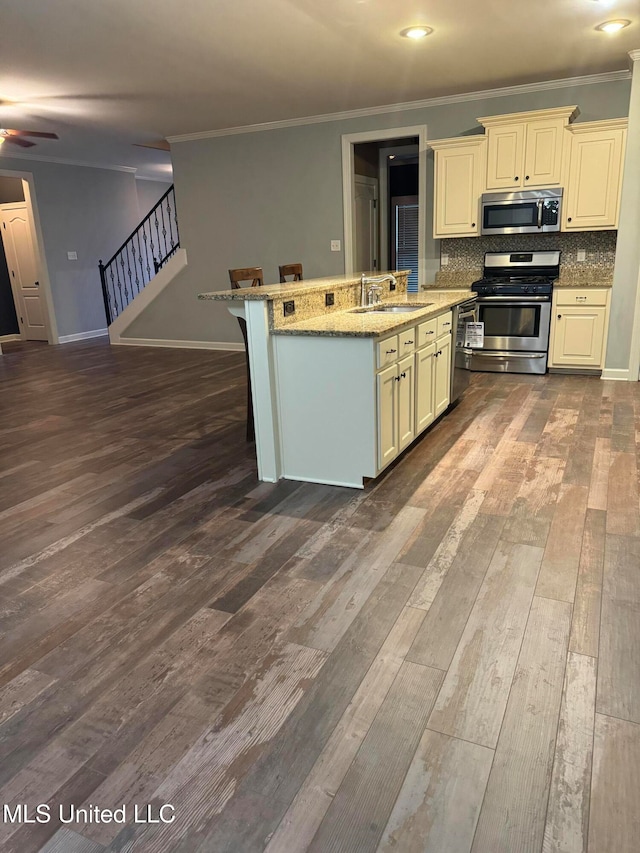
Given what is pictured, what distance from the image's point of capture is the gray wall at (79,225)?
29.9ft

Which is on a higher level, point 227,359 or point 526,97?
point 526,97

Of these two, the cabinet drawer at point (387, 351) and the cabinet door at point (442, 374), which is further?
the cabinet door at point (442, 374)

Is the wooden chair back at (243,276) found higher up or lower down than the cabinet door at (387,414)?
higher up

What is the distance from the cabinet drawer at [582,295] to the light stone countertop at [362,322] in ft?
5.65

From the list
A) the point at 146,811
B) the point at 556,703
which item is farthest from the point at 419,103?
the point at 146,811

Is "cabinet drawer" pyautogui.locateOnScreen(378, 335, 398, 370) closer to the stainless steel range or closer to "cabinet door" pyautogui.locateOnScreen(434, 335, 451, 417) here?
"cabinet door" pyautogui.locateOnScreen(434, 335, 451, 417)

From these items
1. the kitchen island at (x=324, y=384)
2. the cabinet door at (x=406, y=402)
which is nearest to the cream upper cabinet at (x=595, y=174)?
the kitchen island at (x=324, y=384)

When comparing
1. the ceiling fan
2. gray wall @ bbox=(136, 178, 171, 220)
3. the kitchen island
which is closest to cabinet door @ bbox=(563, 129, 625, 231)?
the kitchen island

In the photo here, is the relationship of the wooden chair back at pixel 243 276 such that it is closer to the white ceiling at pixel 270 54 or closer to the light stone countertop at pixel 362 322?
the light stone countertop at pixel 362 322

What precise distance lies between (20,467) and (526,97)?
18.9 ft

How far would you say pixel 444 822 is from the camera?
1.46m

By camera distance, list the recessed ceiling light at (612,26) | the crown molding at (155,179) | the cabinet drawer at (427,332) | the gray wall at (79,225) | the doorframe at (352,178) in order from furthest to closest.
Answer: the crown molding at (155,179), the gray wall at (79,225), the doorframe at (352,178), the recessed ceiling light at (612,26), the cabinet drawer at (427,332)

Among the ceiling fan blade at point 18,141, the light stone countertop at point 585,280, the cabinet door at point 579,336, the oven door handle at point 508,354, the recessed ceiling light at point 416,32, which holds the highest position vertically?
the recessed ceiling light at point 416,32

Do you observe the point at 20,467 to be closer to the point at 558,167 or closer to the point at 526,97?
the point at 558,167
